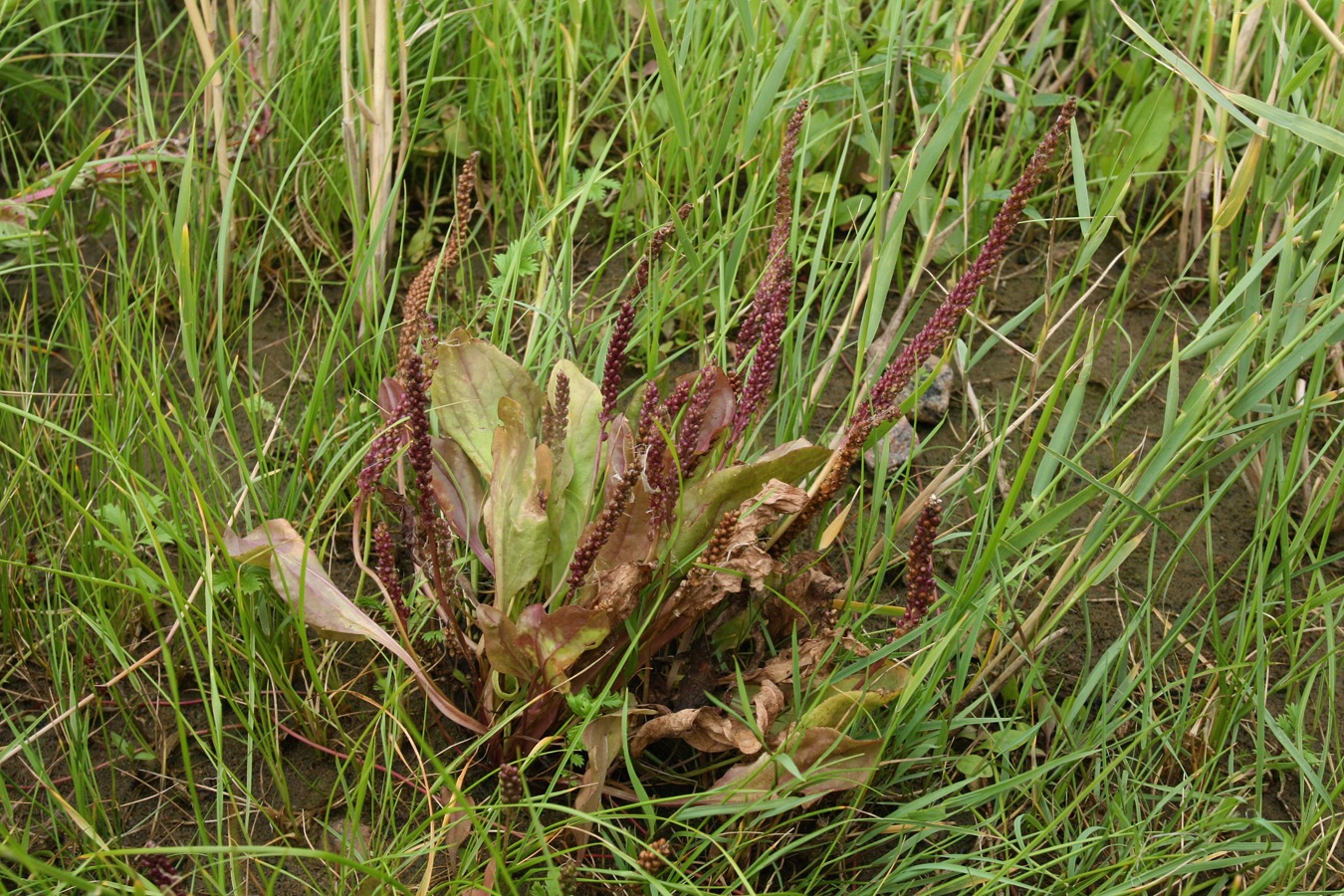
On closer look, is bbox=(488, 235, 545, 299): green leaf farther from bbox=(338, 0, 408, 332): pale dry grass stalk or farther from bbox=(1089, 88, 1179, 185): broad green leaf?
bbox=(1089, 88, 1179, 185): broad green leaf

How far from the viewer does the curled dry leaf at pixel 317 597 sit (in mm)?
1646

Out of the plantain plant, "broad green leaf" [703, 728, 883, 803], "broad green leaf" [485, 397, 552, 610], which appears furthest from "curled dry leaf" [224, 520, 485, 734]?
"broad green leaf" [703, 728, 883, 803]

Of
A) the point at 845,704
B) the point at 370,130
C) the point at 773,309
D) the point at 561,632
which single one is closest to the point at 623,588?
the point at 561,632

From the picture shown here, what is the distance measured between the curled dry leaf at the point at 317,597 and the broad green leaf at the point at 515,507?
0.15 metres

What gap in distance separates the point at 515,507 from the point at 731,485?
0.31m

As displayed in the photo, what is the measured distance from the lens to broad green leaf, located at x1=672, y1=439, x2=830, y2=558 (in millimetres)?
1606

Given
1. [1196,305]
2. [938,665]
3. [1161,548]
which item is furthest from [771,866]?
[1196,305]

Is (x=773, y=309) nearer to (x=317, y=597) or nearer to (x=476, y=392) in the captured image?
(x=476, y=392)

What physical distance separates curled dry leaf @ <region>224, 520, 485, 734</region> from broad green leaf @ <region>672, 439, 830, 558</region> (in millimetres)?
383

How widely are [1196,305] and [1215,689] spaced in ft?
3.13

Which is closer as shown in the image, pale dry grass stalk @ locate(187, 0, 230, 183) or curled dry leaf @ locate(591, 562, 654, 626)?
curled dry leaf @ locate(591, 562, 654, 626)

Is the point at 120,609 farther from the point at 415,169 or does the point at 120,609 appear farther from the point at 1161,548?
the point at 1161,548

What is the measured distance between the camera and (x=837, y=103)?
8.58 ft

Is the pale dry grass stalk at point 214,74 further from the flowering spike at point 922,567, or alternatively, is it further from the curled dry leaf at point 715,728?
the flowering spike at point 922,567
